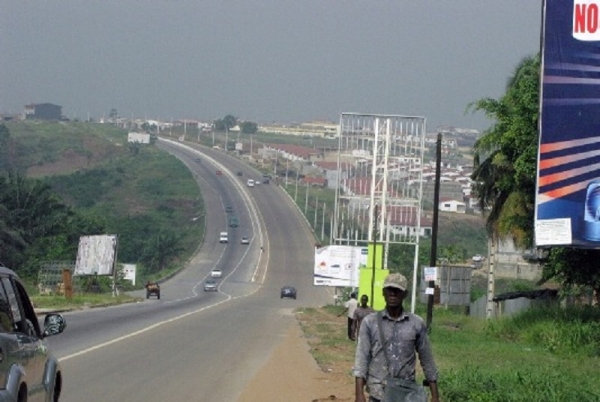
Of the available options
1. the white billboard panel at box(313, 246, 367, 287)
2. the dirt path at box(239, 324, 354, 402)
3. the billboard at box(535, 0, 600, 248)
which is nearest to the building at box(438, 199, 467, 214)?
the white billboard panel at box(313, 246, 367, 287)

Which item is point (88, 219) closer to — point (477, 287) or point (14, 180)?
point (14, 180)

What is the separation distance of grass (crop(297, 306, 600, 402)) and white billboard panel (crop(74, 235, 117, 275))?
32.3 metres

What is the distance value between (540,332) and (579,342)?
224 centimetres

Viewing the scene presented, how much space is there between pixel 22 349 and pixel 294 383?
1044 cm

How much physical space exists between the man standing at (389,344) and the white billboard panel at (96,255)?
6423 cm

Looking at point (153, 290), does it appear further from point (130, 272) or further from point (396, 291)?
point (396, 291)

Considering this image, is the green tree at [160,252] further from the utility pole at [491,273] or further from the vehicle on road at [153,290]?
the utility pole at [491,273]

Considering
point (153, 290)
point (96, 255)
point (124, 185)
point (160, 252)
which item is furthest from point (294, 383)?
point (124, 185)

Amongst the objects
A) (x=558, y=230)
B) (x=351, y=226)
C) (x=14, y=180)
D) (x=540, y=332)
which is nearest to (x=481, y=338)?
(x=540, y=332)

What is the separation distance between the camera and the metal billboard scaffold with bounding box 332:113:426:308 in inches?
2137

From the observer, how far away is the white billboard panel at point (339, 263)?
59375 millimetres

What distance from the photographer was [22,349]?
8.90 metres

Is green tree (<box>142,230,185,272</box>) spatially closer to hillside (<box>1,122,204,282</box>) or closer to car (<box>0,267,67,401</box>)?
hillside (<box>1,122,204,282</box>)

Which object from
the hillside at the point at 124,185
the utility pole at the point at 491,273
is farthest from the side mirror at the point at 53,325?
the hillside at the point at 124,185
